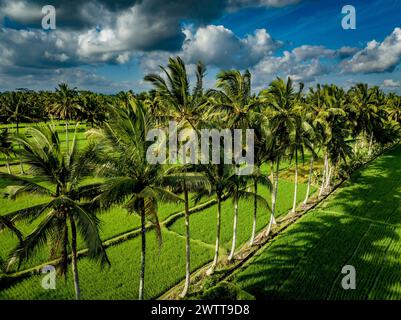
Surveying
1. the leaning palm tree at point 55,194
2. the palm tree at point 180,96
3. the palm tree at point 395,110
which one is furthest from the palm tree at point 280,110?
the palm tree at point 395,110

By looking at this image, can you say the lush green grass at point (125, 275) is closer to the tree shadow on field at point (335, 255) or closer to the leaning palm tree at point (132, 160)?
A: the leaning palm tree at point (132, 160)

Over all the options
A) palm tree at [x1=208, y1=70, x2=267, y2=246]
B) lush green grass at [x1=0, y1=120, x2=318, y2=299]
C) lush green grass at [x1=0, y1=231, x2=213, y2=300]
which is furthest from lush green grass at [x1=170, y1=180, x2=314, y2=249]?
palm tree at [x1=208, y1=70, x2=267, y2=246]

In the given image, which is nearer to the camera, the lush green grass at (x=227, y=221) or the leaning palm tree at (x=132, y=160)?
the leaning palm tree at (x=132, y=160)

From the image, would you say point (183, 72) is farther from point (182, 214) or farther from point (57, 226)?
point (182, 214)

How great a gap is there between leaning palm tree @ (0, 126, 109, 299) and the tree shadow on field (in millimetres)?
9108

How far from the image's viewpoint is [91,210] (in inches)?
452

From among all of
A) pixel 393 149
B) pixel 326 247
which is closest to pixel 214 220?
pixel 326 247

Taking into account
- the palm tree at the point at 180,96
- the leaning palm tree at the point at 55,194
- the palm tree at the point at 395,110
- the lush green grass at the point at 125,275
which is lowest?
the lush green grass at the point at 125,275

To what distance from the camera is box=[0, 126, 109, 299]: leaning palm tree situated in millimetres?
10125

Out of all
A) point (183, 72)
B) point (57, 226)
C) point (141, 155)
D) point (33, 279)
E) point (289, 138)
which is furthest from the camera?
point (289, 138)

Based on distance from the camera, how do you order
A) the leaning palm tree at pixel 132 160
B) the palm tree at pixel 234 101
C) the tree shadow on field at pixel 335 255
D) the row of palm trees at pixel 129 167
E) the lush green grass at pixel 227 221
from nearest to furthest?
1. the row of palm trees at pixel 129 167
2. the leaning palm tree at pixel 132 160
3. the tree shadow on field at pixel 335 255
4. the palm tree at pixel 234 101
5. the lush green grass at pixel 227 221

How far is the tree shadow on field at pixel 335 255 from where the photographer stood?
15531 mm

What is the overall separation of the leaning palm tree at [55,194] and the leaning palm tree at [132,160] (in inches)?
27.6
